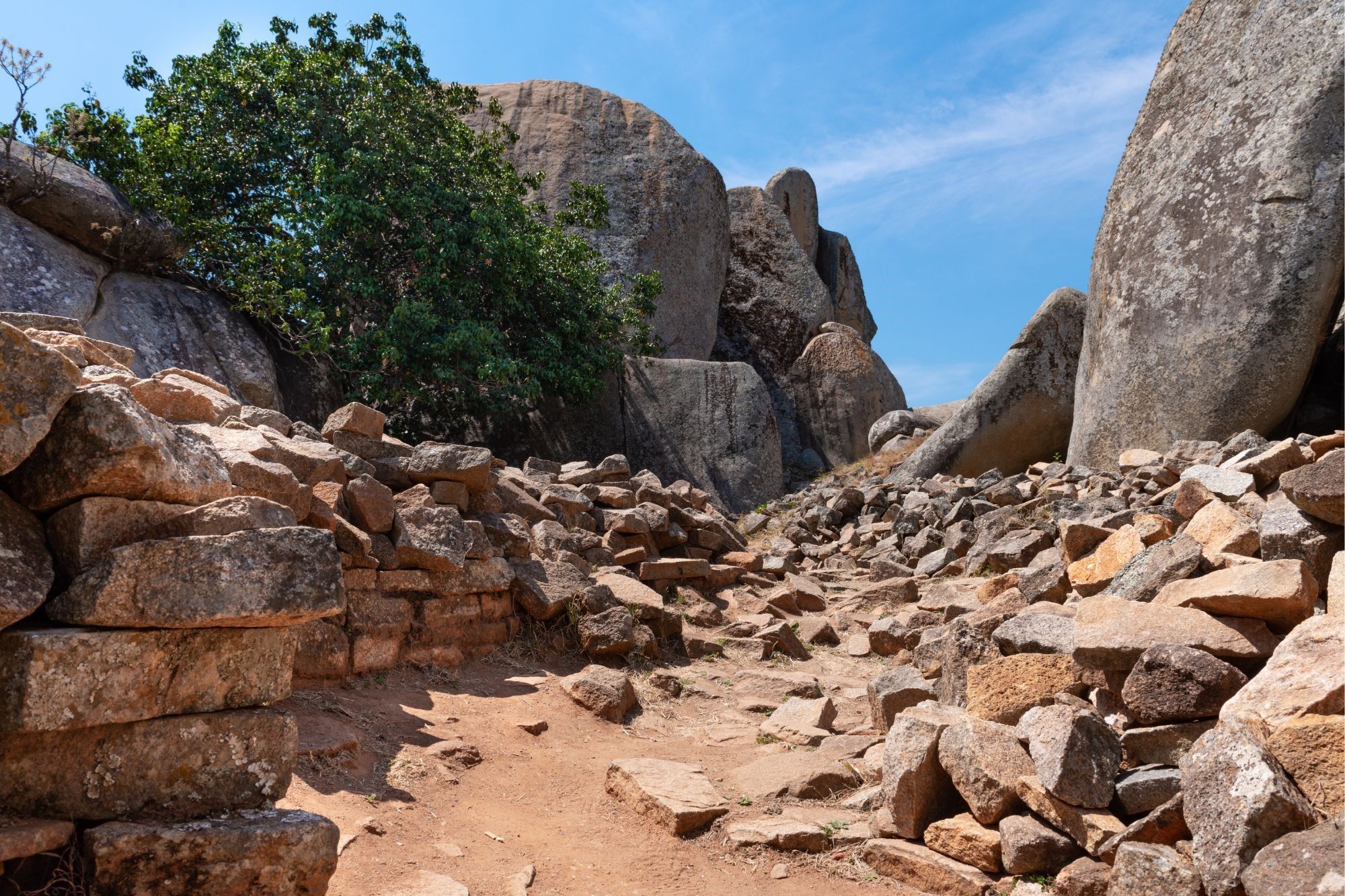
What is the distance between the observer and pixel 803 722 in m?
5.99

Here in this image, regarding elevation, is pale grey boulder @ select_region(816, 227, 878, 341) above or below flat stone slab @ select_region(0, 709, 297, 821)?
above

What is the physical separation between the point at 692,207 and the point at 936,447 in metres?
8.19

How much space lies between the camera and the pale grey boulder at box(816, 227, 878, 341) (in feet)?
80.0

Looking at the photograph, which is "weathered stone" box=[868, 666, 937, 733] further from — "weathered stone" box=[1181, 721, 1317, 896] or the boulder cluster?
"weathered stone" box=[1181, 721, 1317, 896]

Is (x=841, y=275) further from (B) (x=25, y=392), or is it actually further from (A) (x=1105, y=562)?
(B) (x=25, y=392)

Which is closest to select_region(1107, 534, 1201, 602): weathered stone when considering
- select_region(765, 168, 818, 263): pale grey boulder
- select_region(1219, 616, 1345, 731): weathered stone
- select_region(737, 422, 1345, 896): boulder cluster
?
select_region(737, 422, 1345, 896): boulder cluster

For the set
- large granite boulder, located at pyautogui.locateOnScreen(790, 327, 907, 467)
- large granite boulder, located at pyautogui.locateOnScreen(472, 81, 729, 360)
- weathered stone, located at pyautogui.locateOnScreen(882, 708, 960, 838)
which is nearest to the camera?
weathered stone, located at pyautogui.locateOnScreen(882, 708, 960, 838)

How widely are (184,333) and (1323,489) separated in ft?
34.5

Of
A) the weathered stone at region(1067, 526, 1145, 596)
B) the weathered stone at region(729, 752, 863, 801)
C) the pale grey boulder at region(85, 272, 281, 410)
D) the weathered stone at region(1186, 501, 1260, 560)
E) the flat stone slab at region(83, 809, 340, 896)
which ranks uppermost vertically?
the pale grey boulder at region(85, 272, 281, 410)

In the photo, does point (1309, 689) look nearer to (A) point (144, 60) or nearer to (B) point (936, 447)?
(B) point (936, 447)

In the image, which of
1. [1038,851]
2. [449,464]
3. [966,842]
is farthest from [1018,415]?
[1038,851]

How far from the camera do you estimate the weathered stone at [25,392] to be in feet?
8.27

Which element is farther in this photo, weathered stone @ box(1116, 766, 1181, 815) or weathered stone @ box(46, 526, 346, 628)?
weathered stone @ box(1116, 766, 1181, 815)

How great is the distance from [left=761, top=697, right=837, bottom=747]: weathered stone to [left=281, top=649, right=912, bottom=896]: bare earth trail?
4.8 inches
